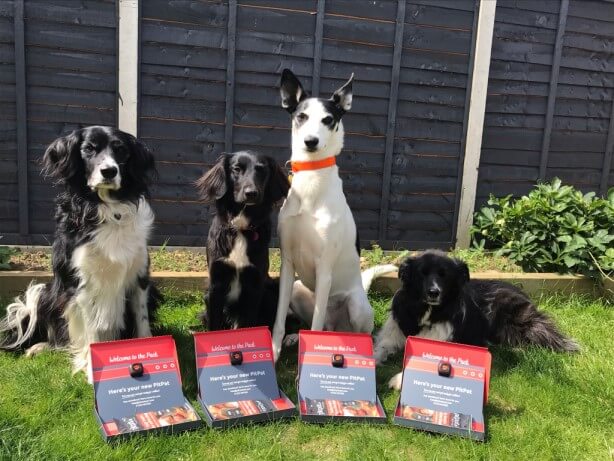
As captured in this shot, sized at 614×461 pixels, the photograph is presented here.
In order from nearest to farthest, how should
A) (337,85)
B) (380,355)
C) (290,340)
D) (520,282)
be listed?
1. (380,355)
2. (290,340)
3. (520,282)
4. (337,85)

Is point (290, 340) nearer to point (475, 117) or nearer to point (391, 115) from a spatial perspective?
point (391, 115)

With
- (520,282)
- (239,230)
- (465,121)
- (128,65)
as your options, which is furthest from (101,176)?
(465,121)

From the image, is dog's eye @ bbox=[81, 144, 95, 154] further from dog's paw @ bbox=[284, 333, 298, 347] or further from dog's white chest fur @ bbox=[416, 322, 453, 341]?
dog's white chest fur @ bbox=[416, 322, 453, 341]

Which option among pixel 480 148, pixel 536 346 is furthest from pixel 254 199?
pixel 480 148

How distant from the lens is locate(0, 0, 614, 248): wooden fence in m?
4.39

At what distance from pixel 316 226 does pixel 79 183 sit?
122cm

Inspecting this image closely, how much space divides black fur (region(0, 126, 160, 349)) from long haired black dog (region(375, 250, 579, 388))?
4.98ft

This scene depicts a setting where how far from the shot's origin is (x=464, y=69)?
5.18 m

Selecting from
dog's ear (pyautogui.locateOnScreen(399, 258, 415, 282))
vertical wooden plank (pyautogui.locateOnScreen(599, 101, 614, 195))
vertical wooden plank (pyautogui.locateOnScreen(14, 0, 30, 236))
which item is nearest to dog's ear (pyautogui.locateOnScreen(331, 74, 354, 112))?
dog's ear (pyautogui.locateOnScreen(399, 258, 415, 282))

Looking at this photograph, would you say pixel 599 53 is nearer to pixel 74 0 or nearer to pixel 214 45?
pixel 214 45

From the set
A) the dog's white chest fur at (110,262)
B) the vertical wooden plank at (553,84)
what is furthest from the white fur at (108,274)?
the vertical wooden plank at (553,84)

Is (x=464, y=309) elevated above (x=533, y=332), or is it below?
above

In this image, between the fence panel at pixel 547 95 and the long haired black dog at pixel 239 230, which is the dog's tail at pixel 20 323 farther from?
the fence panel at pixel 547 95

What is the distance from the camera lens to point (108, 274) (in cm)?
247
